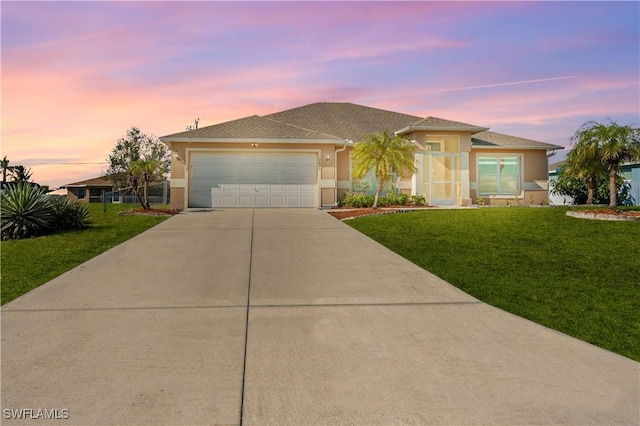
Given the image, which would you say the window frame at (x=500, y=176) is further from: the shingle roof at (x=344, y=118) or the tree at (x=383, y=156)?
the tree at (x=383, y=156)

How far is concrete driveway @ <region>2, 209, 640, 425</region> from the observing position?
125 inches

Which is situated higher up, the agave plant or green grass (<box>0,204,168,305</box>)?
the agave plant

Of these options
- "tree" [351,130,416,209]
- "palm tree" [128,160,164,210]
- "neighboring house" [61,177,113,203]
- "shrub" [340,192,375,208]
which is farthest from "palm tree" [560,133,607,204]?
"neighboring house" [61,177,113,203]

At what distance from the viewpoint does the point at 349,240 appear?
10672 millimetres

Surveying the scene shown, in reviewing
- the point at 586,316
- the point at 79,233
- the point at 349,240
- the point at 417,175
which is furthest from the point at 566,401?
the point at 417,175

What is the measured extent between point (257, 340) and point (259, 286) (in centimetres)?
217

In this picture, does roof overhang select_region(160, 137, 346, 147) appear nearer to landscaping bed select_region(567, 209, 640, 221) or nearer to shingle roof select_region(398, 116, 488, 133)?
shingle roof select_region(398, 116, 488, 133)

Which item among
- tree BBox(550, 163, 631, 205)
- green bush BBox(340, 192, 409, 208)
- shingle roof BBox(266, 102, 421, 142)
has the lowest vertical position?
green bush BBox(340, 192, 409, 208)

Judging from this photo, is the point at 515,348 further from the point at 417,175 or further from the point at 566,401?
the point at 417,175

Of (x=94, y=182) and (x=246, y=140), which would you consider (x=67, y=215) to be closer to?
(x=246, y=140)

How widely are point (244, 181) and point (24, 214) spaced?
9951 mm

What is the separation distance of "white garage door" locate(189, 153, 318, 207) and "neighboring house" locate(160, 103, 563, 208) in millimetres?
47

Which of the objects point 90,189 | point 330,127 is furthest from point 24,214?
point 90,189

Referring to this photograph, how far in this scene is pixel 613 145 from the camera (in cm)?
1301
